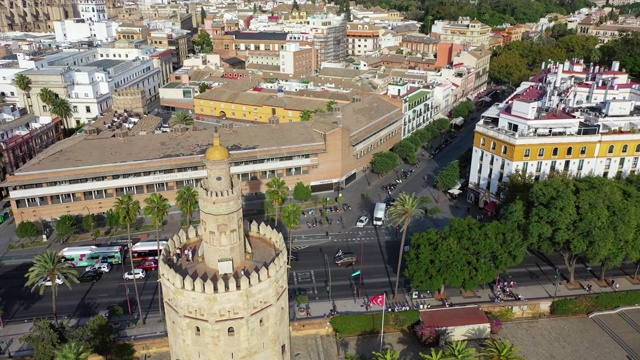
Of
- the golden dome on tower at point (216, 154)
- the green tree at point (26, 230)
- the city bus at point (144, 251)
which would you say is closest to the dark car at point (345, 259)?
the city bus at point (144, 251)

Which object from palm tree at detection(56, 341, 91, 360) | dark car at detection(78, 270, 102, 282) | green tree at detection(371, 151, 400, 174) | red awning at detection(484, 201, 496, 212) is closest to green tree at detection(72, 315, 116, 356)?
palm tree at detection(56, 341, 91, 360)

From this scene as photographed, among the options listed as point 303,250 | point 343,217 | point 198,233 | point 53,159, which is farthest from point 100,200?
point 198,233

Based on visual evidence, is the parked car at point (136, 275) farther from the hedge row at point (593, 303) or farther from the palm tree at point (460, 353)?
the hedge row at point (593, 303)

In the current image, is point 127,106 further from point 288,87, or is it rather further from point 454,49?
point 454,49

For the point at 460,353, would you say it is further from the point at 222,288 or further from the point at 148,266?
the point at 148,266

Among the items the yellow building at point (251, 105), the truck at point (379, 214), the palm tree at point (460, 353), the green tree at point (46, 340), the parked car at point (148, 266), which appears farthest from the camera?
the yellow building at point (251, 105)

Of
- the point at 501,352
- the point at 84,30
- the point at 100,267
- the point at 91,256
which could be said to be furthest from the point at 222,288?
the point at 84,30

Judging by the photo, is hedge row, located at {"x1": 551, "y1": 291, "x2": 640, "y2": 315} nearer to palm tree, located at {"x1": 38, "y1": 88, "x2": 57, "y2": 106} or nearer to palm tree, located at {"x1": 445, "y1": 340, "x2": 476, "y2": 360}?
palm tree, located at {"x1": 445, "y1": 340, "x2": 476, "y2": 360}
